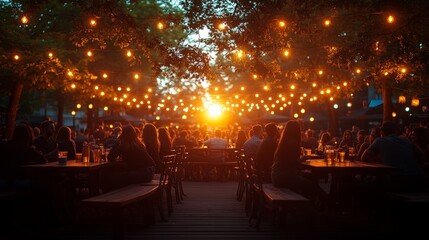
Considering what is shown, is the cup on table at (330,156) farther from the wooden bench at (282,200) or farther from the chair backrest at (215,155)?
the chair backrest at (215,155)

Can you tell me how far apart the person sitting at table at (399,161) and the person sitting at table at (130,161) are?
399 cm

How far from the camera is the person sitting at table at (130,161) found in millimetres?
8852

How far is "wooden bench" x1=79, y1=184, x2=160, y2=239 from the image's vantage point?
21.0ft

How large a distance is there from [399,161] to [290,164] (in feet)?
5.63

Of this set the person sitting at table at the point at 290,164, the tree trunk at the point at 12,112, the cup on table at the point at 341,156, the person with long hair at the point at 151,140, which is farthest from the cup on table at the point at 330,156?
the tree trunk at the point at 12,112

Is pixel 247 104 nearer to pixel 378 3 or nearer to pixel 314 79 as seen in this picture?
pixel 314 79

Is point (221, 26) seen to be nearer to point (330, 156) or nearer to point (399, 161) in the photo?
point (330, 156)

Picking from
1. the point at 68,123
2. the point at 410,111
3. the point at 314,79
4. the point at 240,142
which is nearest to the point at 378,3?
the point at 240,142

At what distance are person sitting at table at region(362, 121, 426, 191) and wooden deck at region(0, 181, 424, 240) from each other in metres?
0.75

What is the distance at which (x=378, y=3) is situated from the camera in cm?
1233

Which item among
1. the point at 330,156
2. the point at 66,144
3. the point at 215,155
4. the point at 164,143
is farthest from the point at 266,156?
the point at 215,155

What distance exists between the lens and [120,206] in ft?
20.9

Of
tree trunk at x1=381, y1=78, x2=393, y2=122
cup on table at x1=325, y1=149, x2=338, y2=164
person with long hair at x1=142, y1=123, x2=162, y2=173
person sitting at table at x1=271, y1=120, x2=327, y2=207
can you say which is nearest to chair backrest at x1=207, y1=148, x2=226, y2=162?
person with long hair at x1=142, y1=123, x2=162, y2=173

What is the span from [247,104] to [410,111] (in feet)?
47.9
